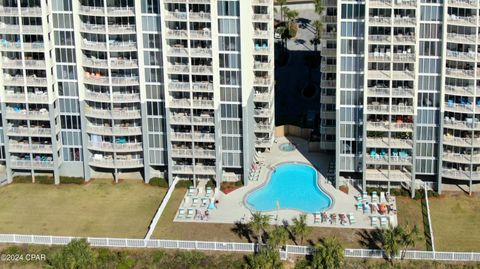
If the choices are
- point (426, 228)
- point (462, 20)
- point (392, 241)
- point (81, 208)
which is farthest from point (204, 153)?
point (462, 20)

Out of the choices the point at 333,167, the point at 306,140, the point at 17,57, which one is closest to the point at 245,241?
→ the point at 333,167

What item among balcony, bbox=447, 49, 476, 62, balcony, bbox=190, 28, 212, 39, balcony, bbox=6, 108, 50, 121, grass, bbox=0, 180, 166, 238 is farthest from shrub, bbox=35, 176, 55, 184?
balcony, bbox=447, 49, 476, 62

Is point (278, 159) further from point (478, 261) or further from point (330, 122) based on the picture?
point (478, 261)

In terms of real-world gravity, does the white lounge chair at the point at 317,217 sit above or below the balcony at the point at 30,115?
below

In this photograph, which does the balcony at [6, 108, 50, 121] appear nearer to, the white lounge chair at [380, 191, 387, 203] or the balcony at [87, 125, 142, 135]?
the balcony at [87, 125, 142, 135]

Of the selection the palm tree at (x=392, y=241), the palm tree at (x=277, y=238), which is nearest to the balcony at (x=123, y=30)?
the palm tree at (x=277, y=238)

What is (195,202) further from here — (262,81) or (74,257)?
(74,257)

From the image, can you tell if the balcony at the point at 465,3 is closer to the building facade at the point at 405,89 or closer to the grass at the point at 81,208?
the building facade at the point at 405,89
